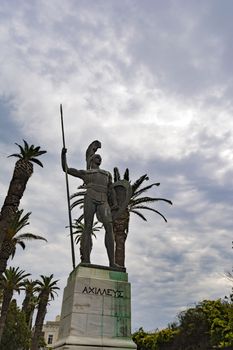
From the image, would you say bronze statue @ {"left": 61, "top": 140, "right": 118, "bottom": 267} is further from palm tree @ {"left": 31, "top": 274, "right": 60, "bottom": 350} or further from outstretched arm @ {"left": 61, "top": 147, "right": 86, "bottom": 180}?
palm tree @ {"left": 31, "top": 274, "right": 60, "bottom": 350}

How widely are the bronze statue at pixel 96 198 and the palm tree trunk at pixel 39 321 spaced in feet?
91.5

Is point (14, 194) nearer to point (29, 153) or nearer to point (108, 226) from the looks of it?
point (29, 153)

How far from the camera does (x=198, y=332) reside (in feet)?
74.0

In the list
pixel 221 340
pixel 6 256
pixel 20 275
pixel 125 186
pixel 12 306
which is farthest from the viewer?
pixel 12 306

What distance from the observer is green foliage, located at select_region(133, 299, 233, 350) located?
66.7ft

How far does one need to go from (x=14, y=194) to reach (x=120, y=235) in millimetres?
6886

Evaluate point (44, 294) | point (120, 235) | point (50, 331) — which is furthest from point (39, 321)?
point (50, 331)

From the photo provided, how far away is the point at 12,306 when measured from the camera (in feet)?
122

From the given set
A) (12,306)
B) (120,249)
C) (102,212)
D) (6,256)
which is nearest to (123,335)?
(102,212)

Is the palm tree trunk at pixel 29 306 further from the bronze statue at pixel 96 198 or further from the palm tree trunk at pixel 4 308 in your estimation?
the bronze statue at pixel 96 198

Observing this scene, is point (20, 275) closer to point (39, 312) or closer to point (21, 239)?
point (39, 312)

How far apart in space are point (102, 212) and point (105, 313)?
2.38m

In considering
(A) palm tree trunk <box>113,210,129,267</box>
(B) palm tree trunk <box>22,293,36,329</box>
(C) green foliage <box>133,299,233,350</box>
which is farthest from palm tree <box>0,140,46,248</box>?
(B) palm tree trunk <box>22,293,36,329</box>

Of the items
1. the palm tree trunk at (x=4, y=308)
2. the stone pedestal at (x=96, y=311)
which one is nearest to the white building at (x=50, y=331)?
the palm tree trunk at (x=4, y=308)
